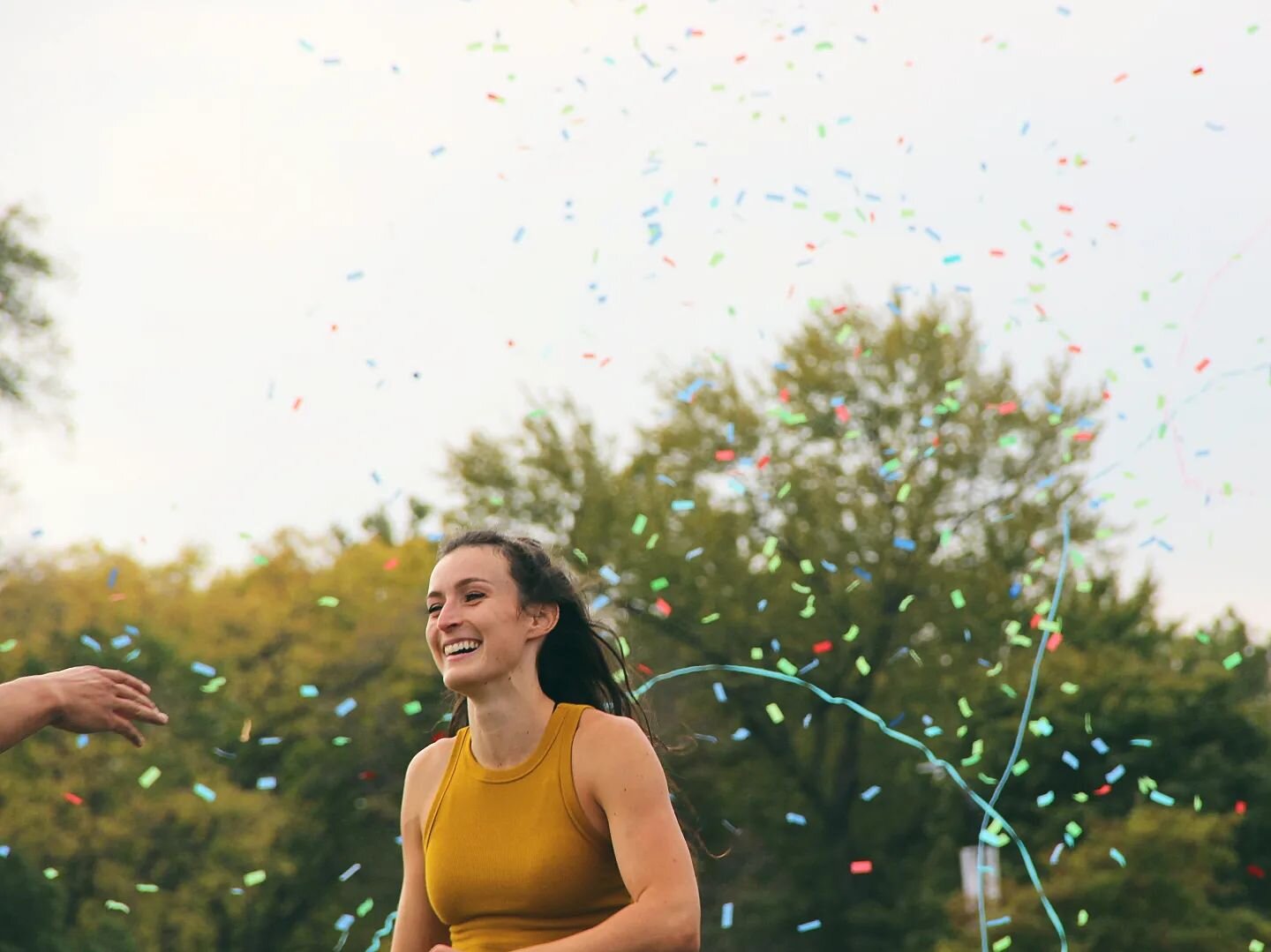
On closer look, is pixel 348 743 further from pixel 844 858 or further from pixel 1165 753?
pixel 1165 753

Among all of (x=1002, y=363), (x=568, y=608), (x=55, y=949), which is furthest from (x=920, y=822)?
(x=568, y=608)

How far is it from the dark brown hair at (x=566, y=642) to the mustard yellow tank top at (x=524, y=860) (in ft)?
0.76

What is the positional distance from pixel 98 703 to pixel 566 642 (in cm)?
84

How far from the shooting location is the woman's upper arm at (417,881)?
10.3ft

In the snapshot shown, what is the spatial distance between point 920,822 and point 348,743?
8.43 m

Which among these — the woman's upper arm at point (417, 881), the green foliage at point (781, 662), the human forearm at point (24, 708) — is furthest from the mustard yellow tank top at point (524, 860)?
the green foliage at point (781, 662)

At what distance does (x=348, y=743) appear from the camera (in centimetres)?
2533

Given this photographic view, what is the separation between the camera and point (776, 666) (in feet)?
84.6

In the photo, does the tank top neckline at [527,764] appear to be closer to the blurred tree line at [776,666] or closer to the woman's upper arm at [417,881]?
the woman's upper arm at [417,881]

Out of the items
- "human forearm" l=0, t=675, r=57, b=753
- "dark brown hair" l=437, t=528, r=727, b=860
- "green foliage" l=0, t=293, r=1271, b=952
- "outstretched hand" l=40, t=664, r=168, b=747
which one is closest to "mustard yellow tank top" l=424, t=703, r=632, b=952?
"dark brown hair" l=437, t=528, r=727, b=860

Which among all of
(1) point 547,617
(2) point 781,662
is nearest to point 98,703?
(1) point 547,617

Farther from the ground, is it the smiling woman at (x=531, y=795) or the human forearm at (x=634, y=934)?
the smiling woman at (x=531, y=795)

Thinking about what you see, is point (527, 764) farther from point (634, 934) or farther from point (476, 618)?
point (634, 934)

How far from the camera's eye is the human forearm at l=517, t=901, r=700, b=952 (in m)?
2.68
